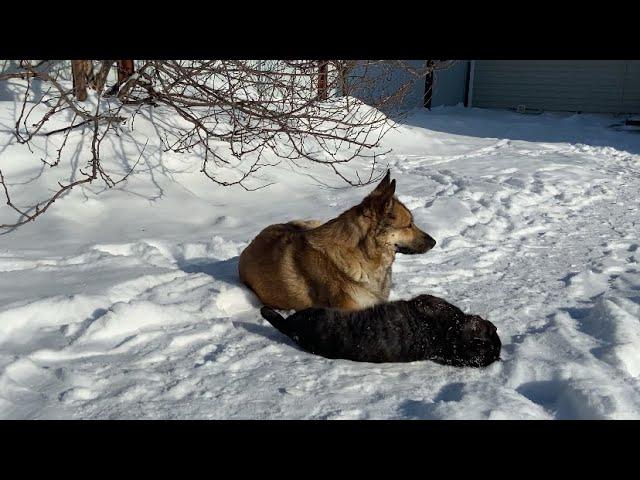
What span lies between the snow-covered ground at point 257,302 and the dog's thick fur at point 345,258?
336 millimetres

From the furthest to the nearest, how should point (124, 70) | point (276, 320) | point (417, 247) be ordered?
point (124, 70), point (417, 247), point (276, 320)

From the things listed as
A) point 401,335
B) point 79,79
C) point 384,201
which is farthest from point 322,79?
point 401,335

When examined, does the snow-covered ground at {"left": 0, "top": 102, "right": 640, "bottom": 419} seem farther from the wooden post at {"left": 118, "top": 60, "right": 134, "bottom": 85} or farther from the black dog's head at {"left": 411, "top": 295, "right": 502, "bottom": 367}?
the wooden post at {"left": 118, "top": 60, "right": 134, "bottom": 85}

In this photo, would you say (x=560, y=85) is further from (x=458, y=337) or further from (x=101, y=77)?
(x=458, y=337)

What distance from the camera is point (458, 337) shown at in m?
3.51

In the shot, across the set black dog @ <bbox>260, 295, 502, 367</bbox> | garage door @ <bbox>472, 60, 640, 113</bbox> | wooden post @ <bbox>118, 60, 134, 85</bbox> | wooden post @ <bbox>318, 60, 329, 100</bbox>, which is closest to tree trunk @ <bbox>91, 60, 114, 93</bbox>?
wooden post @ <bbox>118, 60, 134, 85</bbox>

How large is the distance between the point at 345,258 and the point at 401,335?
871 mm

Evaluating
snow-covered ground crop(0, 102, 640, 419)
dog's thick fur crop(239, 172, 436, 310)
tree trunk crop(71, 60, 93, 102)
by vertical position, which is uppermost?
tree trunk crop(71, 60, 93, 102)

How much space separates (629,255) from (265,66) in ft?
19.8

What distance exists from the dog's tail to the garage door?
19371 mm

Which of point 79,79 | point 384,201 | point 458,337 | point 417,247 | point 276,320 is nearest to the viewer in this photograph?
point 458,337

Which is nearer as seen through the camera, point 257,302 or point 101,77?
point 257,302

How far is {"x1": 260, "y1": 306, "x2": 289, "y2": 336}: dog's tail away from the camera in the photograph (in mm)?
3781

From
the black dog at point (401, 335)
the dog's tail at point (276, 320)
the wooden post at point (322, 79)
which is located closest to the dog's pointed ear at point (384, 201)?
the black dog at point (401, 335)
